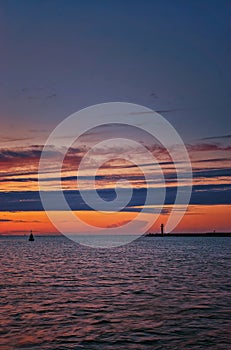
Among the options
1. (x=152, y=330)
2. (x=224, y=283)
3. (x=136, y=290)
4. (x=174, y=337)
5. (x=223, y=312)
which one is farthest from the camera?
(x=224, y=283)

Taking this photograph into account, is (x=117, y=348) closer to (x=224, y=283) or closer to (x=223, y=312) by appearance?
(x=223, y=312)

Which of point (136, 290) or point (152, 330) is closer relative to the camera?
point (152, 330)

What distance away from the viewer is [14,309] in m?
28.3

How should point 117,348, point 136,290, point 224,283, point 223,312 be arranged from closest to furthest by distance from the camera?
point 117,348 < point 223,312 < point 136,290 < point 224,283

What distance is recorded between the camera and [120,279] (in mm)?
46406

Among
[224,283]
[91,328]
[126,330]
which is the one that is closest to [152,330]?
[126,330]

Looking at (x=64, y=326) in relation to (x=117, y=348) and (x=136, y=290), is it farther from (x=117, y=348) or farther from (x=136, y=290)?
(x=136, y=290)

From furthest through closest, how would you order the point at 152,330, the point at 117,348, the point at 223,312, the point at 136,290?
the point at 136,290, the point at 223,312, the point at 152,330, the point at 117,348

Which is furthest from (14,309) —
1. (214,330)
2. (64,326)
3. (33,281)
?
(33,281)

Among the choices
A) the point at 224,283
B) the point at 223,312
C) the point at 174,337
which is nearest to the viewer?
the point at 174,337

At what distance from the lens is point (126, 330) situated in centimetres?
2255

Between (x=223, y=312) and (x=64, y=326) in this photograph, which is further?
(x=223, y=312)

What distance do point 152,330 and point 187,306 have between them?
7544 mm

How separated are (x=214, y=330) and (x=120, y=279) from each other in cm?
2450
